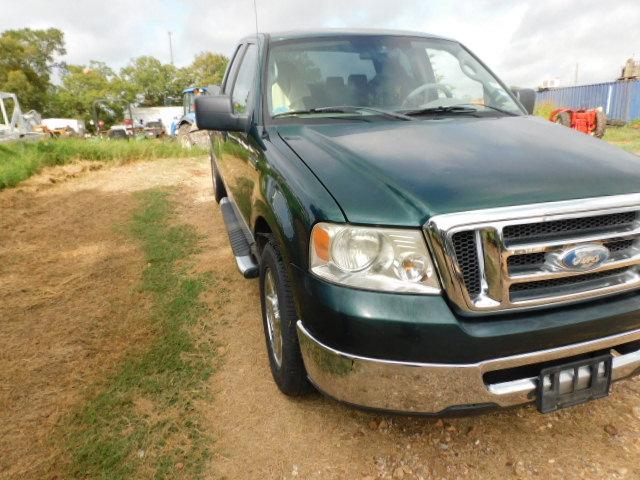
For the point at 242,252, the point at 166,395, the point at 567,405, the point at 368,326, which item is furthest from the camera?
the point at 242,252

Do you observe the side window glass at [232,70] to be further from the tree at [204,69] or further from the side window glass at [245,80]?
the tree at [204,69]

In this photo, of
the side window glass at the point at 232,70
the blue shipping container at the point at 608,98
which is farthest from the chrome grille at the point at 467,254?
the blue shipping container at the point at 608,98

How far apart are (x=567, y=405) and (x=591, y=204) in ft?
2.40

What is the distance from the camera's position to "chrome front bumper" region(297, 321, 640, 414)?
159 centimetres

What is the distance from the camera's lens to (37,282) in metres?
4.00

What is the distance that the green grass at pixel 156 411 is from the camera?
6.61ft

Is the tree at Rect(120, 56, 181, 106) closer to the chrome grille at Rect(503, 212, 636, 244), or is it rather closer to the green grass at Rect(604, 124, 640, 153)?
the green grass at Rect(604, 124, 640, 153)

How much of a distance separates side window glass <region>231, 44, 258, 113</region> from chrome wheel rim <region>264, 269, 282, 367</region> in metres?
1.24

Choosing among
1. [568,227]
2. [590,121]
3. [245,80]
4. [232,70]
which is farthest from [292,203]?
[590,121]

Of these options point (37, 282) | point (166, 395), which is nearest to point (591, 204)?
point (166, 395)

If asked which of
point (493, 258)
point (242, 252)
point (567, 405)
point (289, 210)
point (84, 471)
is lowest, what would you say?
point (84, 471)

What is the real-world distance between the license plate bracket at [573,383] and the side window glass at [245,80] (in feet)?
7.55

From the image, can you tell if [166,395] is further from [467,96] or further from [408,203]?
[467,96]

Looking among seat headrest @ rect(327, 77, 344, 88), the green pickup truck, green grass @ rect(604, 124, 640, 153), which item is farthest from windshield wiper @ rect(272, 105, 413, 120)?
green grass @ rect(604, 124, 640, 153)
